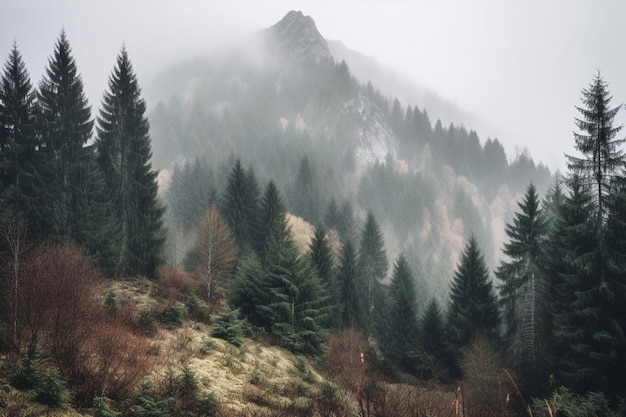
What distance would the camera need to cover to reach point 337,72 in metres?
165

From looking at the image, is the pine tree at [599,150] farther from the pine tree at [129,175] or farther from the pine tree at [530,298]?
the pine tree at [129,175]

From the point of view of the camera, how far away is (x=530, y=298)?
28828 millimetres

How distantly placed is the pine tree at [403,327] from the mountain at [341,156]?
71.7 feet

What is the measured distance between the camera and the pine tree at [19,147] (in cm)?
2620

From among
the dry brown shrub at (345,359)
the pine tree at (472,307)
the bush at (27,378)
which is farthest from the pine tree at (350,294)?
the bush at (27,378)

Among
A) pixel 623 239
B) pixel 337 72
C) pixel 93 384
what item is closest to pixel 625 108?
pixel 623 239

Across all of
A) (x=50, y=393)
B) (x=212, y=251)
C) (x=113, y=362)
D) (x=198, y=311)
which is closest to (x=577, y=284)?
(x=198, y=311)

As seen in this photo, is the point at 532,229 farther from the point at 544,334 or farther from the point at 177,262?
the point at 177,262

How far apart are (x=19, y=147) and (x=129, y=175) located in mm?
8526

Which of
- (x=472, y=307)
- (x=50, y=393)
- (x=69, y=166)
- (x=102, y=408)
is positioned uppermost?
(x=69, y=166)

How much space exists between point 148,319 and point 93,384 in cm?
952

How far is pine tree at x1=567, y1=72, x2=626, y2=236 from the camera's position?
22.5 metres

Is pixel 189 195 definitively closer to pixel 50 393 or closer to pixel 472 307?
pixel 472 307

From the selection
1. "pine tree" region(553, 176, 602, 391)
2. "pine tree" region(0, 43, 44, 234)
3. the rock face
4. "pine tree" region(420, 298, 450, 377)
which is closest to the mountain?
the rock face
